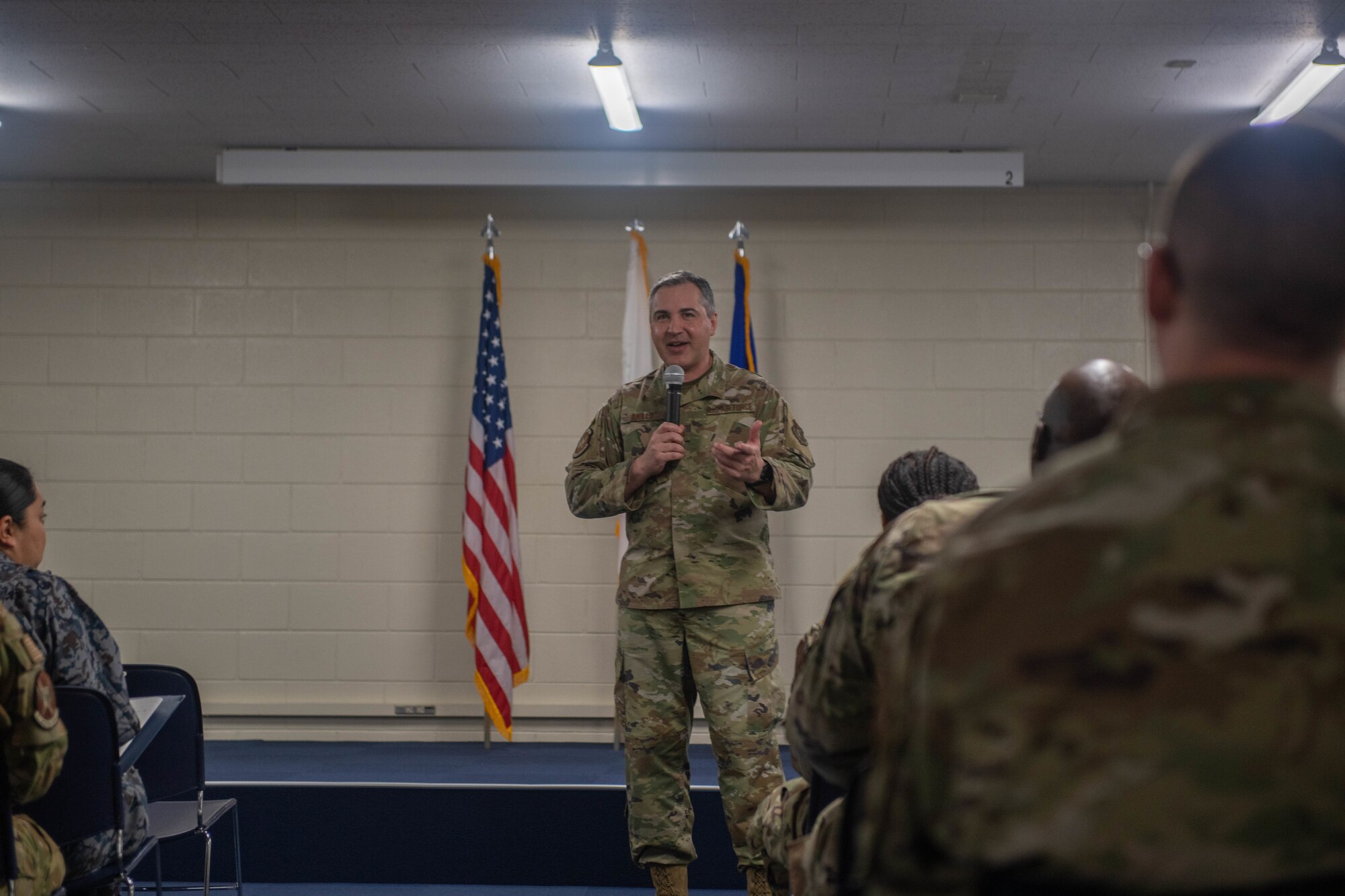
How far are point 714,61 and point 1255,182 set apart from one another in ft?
11.5

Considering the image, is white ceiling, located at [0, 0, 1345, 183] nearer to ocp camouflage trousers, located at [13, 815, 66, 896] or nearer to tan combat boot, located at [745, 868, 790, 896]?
tan combat boot, located at [745, 868, 790, 896]

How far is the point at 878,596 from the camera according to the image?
1.19m

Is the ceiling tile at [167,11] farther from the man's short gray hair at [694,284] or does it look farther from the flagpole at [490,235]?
the man's short gray hair at [694,284]

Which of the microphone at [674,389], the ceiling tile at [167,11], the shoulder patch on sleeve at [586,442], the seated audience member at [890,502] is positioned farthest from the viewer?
the ceiling tile at [167,11]

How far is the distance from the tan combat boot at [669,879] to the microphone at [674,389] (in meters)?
1.03

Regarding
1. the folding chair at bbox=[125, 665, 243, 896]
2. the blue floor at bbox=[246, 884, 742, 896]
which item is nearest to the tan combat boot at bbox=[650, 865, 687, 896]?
the blue floor at bbox=[246, 884, 742, 896]

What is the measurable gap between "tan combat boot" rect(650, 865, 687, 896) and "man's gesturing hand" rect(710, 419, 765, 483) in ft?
2.98

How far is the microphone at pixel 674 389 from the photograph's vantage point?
8.80 ft

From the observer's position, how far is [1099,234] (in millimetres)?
5312

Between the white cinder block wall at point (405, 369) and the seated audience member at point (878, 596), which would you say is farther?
the white cinder block wall at point (405, 369)

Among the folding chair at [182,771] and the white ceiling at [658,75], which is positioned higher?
the white ceiling at [658,75]

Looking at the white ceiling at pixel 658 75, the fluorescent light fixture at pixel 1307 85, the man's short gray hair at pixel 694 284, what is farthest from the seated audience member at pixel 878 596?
the fluorescent light fixture at pixel 1307 85

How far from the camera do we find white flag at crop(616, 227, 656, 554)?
4.96m

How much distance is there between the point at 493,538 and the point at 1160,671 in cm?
427
